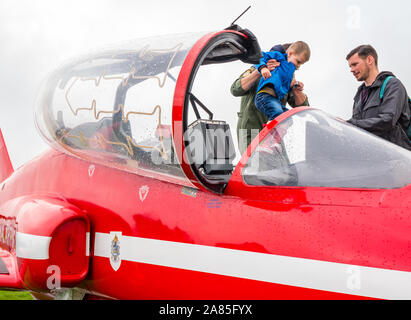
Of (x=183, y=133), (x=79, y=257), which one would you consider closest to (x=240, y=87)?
(x=183, y=133)

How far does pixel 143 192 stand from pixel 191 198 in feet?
1.39

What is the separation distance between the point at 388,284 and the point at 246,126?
219 cm

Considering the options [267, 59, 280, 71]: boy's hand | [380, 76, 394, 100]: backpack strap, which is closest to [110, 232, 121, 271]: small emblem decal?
[267, 59, 280, 71]: boy's hand

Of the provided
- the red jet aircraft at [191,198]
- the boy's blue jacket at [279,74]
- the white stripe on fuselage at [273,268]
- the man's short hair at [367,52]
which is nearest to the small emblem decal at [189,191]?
the red jet aircraft at [191,198]

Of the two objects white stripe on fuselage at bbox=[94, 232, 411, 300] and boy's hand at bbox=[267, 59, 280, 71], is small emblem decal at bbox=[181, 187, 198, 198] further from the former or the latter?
boy's hand at bbox=[267, 59, 280, 71]

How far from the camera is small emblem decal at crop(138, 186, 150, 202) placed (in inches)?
99.7

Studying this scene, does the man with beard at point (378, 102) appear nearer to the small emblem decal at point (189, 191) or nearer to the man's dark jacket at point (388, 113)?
the man's dark jacket at point (388, 113)

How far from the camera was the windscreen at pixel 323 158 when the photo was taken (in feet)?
6.42

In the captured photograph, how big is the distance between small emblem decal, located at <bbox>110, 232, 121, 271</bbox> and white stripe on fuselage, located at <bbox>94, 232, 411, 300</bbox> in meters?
0.04

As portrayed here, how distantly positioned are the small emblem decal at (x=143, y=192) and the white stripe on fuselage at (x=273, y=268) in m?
0.27

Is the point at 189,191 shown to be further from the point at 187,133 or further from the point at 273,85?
the point at 273,85

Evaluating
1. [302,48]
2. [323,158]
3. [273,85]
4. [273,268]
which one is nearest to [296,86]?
[302,48]

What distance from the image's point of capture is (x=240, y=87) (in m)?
3.30
